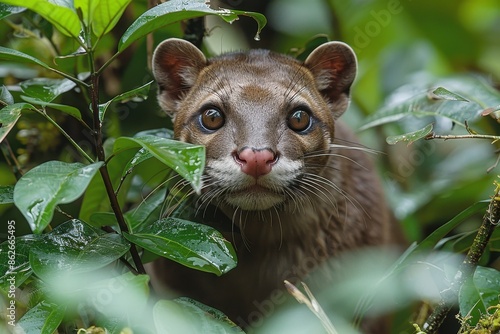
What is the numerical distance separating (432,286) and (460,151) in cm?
247


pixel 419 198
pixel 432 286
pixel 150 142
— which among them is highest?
pixel 150 142

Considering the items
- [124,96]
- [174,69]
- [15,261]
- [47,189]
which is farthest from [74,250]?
[174,69]

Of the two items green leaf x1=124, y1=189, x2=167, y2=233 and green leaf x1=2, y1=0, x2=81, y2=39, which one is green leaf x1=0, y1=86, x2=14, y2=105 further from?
green leaf x1=124, y1=189, x2=167, y2=233

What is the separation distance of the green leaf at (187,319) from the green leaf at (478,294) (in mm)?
699

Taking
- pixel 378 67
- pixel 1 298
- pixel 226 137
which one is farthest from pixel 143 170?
pixel 378 67

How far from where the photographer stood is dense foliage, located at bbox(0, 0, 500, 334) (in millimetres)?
2088

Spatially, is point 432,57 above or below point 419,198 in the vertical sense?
above

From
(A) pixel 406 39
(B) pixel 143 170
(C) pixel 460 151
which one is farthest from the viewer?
(A) pixel 406 39

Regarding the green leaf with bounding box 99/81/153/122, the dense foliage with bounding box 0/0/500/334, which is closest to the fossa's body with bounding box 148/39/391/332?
the dense foliage with bounding box 0/0/500/334

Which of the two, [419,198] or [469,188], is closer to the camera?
[469,188]

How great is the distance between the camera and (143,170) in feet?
12.0

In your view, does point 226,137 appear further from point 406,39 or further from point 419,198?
point 406,39

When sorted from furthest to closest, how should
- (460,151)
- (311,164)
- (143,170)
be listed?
(460,151) < (143,170) < (311,164)

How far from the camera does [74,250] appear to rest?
2268 mm
